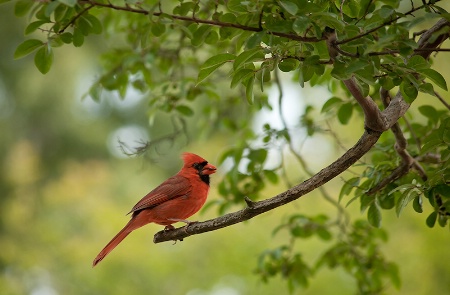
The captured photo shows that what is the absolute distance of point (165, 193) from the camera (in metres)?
2.95

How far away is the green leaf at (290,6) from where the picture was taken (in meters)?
1.56

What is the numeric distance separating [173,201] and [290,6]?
59.5 inches

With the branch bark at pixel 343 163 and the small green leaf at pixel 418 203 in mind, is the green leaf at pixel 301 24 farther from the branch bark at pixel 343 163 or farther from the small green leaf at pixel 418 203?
the small green leaf at pixel 418 203

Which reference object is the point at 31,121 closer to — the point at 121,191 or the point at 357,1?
the point at 121,191

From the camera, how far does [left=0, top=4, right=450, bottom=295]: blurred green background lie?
17.0ft

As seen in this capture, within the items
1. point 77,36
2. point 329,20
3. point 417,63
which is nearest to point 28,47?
point 77,36

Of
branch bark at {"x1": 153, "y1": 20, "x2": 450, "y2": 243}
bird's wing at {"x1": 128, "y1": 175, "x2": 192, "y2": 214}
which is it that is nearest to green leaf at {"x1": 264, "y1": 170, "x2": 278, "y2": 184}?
bird's wing at {"x1": 128, "y1": 175, "x2": 192, "y2": 214}

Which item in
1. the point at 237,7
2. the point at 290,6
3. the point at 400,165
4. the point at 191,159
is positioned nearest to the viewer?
the point at 290,6

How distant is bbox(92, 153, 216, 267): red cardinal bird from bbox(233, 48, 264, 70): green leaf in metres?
1.21

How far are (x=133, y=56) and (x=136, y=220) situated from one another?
2.78ft

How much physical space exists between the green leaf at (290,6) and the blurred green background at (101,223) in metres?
1.84

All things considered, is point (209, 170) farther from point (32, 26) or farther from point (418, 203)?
point (32, 26)

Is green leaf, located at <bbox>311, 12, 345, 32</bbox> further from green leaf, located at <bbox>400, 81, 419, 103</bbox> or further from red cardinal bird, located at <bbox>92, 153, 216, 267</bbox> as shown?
red cardinal bird, located at <bbox>92, 153, 216, 267</bbox>

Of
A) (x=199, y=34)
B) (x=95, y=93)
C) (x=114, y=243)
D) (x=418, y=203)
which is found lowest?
(x=418, y=203)
